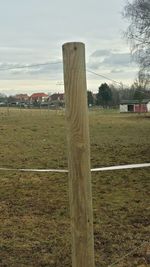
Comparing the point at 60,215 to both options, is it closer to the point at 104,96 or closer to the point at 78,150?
the point at 78,150

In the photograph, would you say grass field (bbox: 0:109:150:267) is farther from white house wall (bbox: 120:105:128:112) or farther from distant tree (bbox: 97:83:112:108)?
distant tree (bbox: 97:83:112:108)

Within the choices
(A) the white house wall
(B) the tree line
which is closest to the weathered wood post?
(A) the white house wall

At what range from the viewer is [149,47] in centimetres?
2633

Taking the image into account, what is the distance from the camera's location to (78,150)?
211 centimetres

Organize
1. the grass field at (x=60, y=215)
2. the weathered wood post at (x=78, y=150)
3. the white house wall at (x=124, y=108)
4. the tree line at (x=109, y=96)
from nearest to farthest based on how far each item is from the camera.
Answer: the weathered wood post at (x=78, y=150) → the grass field at (x=60, y=215) → the white house wall at (x=124, y=108) → the tree line at (x=109, y=96)

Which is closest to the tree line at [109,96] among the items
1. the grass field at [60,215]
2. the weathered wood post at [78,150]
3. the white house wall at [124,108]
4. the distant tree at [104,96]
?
the distant tree at [104,96]

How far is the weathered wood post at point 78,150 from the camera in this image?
2082mm

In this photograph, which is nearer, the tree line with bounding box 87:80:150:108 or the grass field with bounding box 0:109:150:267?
the grass field with bounding box 0:109:150:267

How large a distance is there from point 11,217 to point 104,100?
260ft

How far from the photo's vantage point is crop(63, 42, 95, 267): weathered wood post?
6.83 feet

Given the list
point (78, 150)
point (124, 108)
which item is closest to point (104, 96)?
point (124, 108)

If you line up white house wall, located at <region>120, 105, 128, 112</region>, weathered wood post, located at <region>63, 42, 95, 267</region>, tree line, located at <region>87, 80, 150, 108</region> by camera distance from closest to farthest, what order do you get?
A: weathered wood post, located at <region>63, 42, 95, 267</region>
white house wall, located at <region>120, 105, 128, 112</region>
tree line, located at <region>87, 80, 150, 108</region>

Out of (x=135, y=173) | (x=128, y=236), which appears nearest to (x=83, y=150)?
(x=128, y=236)

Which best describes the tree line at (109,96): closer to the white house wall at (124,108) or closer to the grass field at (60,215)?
the white house wall at (124,108)
